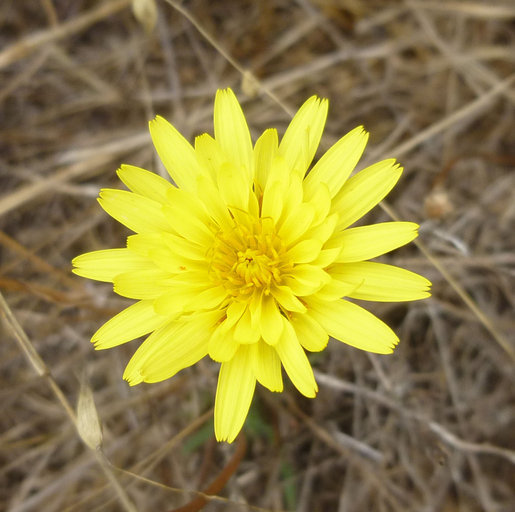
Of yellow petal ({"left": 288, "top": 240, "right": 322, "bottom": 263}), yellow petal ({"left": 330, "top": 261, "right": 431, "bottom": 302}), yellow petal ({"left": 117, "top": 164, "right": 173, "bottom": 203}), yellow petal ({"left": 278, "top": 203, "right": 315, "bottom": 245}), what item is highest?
yellow petal ({"left": 117, "top": 164, "right": 173, "bottom": 203})

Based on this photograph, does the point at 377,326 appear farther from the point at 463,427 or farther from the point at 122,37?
the point at 122,37

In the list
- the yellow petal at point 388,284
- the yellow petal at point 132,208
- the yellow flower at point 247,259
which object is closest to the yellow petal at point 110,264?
the yellow flower at point 247,259

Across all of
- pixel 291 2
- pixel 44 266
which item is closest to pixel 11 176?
pixel 44 266

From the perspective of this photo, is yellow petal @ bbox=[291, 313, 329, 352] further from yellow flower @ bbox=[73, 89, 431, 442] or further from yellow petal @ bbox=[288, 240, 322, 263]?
yellow petal @ bbox=[288, 240, 322, 263]

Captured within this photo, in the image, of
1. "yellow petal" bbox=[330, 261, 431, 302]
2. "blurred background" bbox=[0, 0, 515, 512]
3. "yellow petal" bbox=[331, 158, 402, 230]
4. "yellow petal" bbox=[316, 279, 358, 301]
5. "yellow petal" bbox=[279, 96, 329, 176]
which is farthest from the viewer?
"blurred background" bbox=[0, 0, 515, 512]

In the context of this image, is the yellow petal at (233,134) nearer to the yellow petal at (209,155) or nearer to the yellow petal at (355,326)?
the yellow petal at (209,155)

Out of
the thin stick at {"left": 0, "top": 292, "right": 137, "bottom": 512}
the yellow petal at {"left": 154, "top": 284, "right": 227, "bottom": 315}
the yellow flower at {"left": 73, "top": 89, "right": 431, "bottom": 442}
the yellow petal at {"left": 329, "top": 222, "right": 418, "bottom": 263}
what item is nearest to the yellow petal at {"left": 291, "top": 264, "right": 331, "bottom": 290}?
the yellow flower at {"left": 73, "top": 89, "right": 431, "bottom": 442}
